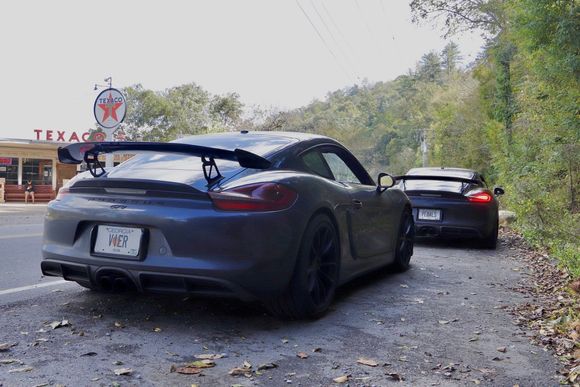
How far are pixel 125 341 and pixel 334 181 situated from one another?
2.02 metres

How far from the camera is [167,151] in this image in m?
3.74

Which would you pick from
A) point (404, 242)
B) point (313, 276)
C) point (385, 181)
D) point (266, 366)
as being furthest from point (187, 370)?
point (404, 242)

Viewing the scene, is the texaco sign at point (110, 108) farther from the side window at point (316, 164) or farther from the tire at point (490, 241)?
the side window at point (316, 164)


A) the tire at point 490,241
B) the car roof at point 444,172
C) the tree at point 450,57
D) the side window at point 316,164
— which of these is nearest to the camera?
the side window at point 316,164

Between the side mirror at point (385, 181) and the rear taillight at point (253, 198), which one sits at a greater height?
the side mirror at point (385, 181)

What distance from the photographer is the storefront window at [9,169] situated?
31.0 metres

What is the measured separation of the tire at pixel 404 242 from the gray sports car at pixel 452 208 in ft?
6.84

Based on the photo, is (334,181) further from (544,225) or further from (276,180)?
(544,225)

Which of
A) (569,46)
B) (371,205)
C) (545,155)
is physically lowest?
(371,205)

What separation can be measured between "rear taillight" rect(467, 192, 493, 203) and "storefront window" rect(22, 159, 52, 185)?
1138 inches

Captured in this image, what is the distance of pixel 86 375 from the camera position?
2.77m

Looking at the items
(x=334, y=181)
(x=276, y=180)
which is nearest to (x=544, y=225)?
(x=334, y=181)

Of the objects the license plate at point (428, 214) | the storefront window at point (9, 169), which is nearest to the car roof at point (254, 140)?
the license plate at point (428, 214)

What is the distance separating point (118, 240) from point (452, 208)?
594 cm
